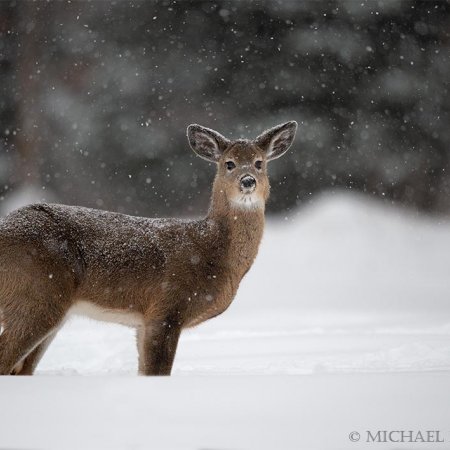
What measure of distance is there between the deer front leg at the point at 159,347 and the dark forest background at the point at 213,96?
8847 mm

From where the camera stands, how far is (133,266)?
5148 mm

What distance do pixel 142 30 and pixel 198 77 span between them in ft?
4.54

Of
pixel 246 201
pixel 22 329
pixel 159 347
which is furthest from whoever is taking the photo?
pixel 246 201

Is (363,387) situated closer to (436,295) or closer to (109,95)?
(436,295)

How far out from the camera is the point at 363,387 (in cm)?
380

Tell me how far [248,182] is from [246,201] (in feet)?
0.52

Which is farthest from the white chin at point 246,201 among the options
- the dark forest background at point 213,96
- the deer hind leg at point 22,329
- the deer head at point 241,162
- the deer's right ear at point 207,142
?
the dark forest background at point 213,96

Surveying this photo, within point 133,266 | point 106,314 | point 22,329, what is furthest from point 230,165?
point 22,329

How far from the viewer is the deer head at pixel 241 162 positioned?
17.8ft

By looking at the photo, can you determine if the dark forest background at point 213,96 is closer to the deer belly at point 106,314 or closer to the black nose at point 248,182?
the black nose at point 248,182

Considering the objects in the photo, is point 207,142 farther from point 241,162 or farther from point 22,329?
point 22,329

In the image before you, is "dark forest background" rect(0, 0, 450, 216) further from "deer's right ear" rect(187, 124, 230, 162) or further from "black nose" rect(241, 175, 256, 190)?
"black nose" rect(241, 175, 256, 190)

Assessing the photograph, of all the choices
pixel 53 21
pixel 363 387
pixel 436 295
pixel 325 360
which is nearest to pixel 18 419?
pixel 363 387

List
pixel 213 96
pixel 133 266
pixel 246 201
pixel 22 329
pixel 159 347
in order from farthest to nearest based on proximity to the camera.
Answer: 1. pixel 213 96
2. pixel 246 201
3. pixel 133 266
4. pixel 159 347
5. pixel 22 329
